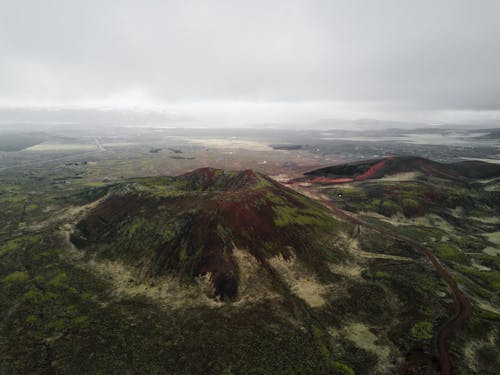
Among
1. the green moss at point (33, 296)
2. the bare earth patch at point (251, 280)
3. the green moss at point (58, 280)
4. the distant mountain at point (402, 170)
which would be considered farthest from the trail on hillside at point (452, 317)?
the distant mountain at point (402, 170)

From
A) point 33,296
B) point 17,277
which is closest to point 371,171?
point 33,296

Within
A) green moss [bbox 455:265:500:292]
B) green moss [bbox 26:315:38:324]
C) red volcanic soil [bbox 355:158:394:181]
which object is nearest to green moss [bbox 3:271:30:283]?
green moss [bbox 26:315:38:324]

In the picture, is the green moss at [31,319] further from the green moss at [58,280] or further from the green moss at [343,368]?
the green moss at [343,368]

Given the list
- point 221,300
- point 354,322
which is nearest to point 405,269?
point 354,322

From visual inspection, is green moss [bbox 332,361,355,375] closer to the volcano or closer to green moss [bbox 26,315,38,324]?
the volcano

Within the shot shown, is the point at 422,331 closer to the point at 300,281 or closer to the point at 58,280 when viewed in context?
the point at 300,281
